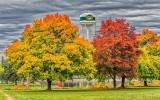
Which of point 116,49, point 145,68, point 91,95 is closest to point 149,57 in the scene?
point 145,68

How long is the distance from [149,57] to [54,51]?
26803mm

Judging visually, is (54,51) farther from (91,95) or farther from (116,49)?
(91,95)

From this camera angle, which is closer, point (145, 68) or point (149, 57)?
point (145, 68)

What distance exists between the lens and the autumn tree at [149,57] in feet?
262

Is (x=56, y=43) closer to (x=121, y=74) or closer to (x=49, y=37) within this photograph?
(x=49, y=37)

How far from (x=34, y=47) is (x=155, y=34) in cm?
4256

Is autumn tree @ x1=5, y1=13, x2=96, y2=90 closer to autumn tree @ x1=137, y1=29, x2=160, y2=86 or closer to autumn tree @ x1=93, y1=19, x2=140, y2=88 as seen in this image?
autumn tree @ x1=93, y1=19, x2=140, y2=88

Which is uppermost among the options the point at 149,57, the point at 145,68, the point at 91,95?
the point at 149,57

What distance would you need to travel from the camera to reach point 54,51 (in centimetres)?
6506

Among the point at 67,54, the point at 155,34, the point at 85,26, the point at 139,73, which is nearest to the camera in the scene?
the point at 67,54

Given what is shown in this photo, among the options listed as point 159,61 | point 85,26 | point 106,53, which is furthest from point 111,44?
point 85,26

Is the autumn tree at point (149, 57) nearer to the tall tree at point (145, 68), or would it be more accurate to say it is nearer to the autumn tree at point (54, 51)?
the tall tree at point (145, 68)

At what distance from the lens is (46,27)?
6500cm

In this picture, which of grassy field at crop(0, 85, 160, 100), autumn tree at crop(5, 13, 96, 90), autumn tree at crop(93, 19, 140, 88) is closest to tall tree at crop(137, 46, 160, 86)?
Result: autumn tree at crop(93, 19, 140, 88)
